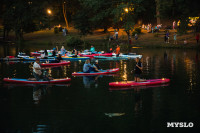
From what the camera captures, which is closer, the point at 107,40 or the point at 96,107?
the point at 96,107

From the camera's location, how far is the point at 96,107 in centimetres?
1508

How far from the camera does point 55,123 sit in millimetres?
12750

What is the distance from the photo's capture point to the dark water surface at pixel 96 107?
12.4 meters

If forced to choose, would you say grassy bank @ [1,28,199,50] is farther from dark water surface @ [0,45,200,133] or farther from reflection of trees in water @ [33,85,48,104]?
reflection of trees in water @ [33,85,48,104]

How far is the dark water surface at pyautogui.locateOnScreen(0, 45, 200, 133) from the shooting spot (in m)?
12.4

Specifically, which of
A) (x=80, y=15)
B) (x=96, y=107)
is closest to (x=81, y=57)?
(x=96, y=107)

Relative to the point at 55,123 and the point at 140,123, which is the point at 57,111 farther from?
the point at 140,123

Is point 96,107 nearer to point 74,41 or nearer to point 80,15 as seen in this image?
point 74,41

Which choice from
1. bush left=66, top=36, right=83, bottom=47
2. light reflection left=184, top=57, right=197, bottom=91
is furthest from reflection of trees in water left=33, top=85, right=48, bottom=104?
bush left=66, top=36, right=83, bottom=47

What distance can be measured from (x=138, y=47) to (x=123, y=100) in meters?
41.2

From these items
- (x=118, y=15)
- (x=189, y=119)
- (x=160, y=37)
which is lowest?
(x=189, y=119)

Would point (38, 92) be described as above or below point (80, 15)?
below

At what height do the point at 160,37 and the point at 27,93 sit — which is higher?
the point at 160,37

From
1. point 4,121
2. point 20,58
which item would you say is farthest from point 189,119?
point 20,58
